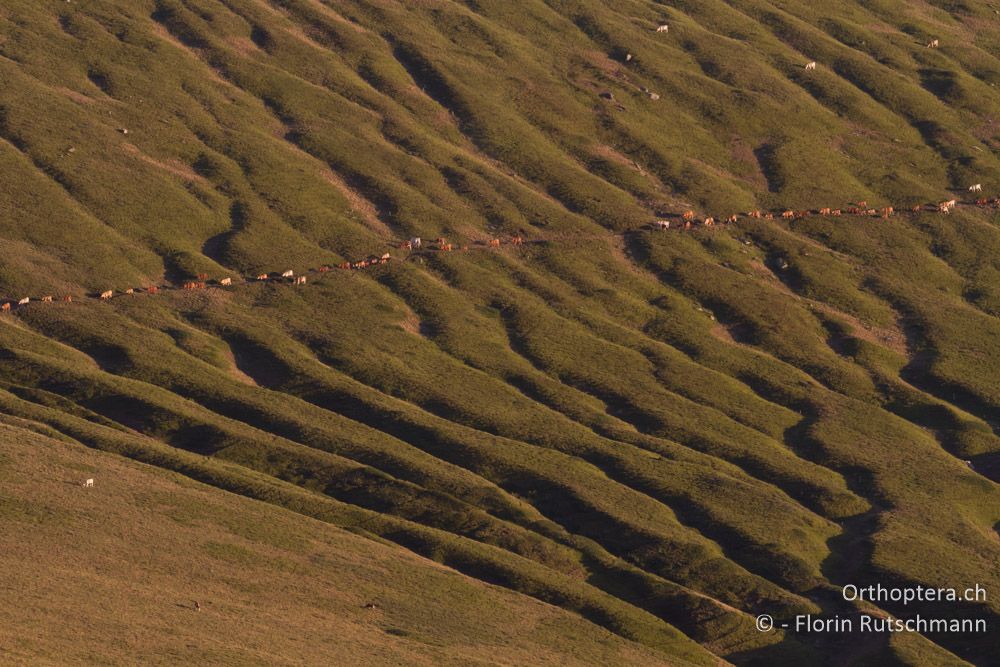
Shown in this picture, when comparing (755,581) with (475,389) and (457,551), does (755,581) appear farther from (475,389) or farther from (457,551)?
(475,389)

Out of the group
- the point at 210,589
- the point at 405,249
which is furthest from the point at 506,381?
the point at 210,589

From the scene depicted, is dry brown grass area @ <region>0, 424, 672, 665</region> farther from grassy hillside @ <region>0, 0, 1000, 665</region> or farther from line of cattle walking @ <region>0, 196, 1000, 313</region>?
line of cattle walking @ <region>0, 196, 1000, 313</region>

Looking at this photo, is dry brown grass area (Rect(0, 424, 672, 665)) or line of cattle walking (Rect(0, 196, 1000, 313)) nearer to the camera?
dry brown grass area (Rect(0, 424, 672, 665))

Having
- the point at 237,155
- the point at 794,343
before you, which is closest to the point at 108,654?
the point at 794,343

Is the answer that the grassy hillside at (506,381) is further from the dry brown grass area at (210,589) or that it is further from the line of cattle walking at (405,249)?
the line of cattle walking at (405,249)

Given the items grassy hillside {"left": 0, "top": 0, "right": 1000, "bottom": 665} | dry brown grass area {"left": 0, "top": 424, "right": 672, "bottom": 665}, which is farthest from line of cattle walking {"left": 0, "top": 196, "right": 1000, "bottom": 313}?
dry brown grass area {"left": 0, "top": 424, "right": 672, "bottom": 665}
